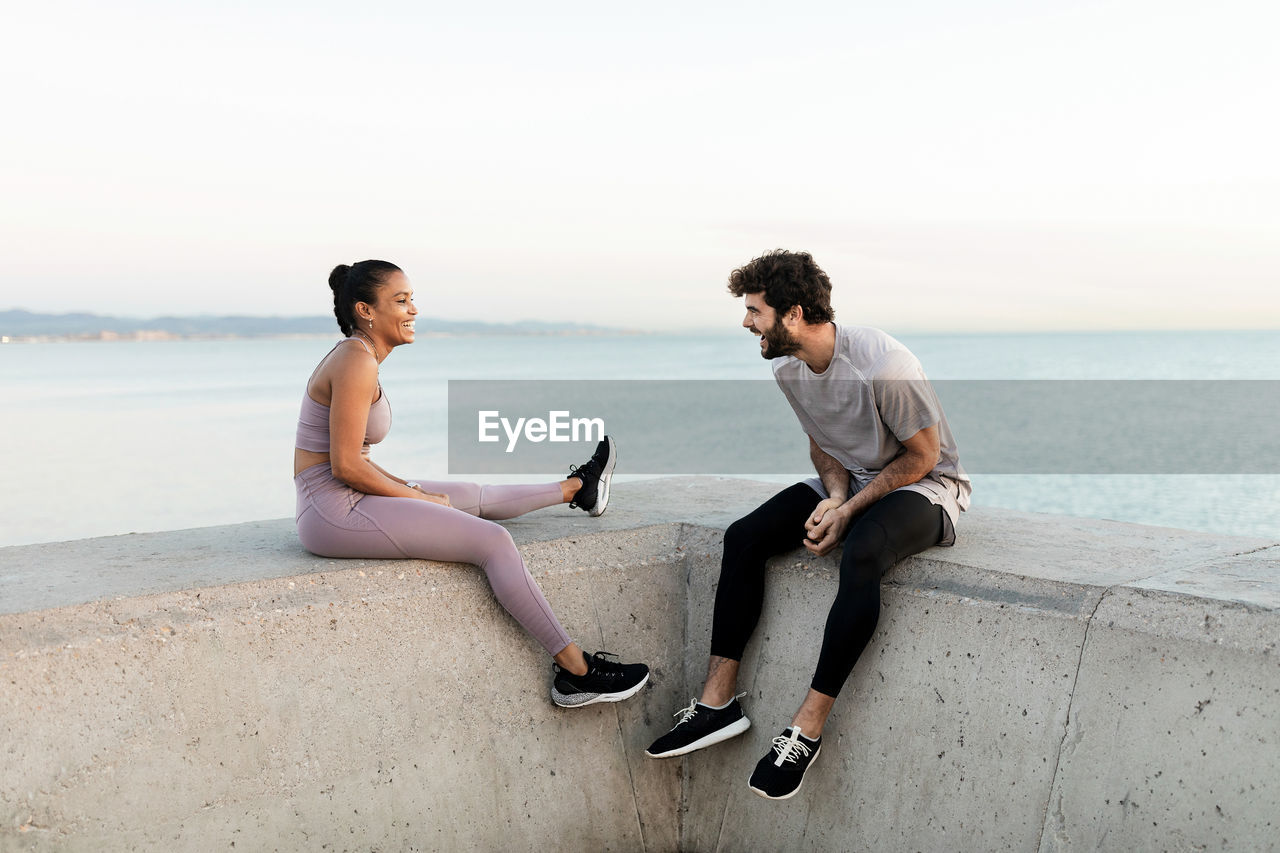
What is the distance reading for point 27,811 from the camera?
271 centimetres

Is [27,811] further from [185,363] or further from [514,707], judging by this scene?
[185,363]

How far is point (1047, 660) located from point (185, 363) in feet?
296

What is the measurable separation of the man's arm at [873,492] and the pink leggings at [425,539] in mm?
861

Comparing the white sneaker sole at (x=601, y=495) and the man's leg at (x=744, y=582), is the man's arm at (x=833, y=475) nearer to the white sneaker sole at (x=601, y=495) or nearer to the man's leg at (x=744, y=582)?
the man's leg at (x=744, y=582)

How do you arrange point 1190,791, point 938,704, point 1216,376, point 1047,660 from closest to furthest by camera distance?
point 1190,791
point 1047,660
point 938,704
point 1216,376

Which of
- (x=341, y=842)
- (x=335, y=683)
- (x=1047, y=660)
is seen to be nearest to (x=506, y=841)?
(x=341, y=842)

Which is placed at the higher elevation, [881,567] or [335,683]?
[881,567]

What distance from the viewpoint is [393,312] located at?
3523 millimetres

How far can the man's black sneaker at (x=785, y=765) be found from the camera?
311 cm

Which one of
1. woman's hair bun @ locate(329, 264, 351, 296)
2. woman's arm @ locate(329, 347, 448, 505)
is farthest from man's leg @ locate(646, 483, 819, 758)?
woman's hair bun @ locate(329, 264, 351, 296)

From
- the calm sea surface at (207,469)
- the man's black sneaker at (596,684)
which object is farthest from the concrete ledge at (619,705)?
the calm sea surface at (207,469)

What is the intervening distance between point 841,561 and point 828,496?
0.46m

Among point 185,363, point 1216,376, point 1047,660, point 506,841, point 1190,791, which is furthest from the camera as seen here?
point 185,363

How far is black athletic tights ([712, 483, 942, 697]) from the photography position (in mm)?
3111
